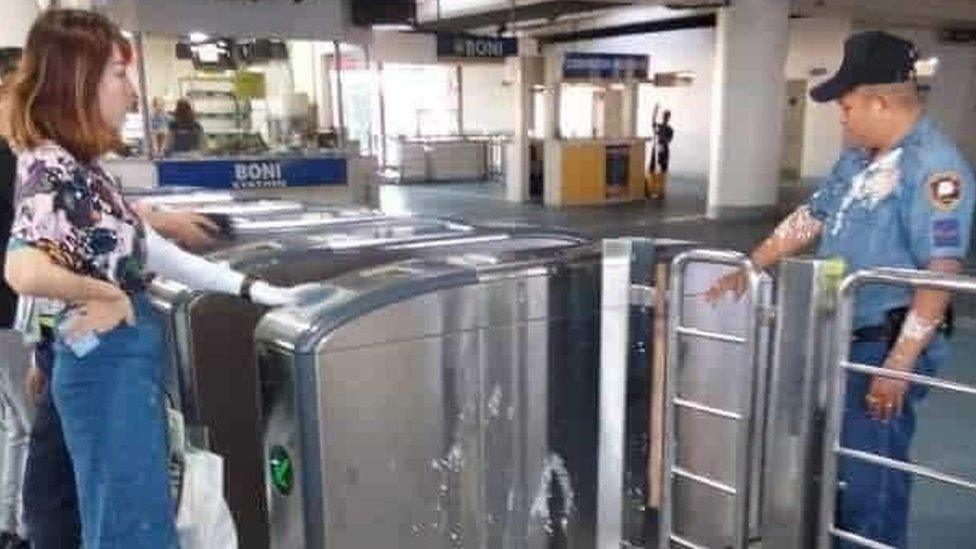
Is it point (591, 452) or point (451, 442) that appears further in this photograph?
point (591, 452)

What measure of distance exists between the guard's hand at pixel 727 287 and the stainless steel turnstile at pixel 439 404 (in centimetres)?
27

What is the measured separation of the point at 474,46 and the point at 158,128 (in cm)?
543

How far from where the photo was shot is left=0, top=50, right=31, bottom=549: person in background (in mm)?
2334

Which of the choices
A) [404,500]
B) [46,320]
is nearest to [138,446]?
[46,320]

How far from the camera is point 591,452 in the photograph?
2008 millimetres

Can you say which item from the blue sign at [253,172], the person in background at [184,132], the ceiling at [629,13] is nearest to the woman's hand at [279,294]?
the blue sign at [253,172]

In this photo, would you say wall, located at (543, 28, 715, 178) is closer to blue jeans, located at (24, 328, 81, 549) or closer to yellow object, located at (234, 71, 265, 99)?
yellow object, located at (234, 71, 265, 99)

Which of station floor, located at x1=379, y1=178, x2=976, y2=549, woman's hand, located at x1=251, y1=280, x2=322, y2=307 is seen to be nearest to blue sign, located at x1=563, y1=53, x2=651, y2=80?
station floor, located at x1=379, y1=178, x2=976, y2=549

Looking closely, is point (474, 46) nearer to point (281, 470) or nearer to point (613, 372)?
point (613, 372)

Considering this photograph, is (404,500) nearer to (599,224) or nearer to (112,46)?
(112,46)

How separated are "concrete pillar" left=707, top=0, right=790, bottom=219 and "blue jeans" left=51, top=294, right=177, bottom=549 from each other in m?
10.1

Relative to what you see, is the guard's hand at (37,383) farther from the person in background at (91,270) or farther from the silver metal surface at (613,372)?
the silver metal surface at (613,372)

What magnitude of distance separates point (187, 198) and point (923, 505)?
288 cm

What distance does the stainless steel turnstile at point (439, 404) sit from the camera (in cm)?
155
